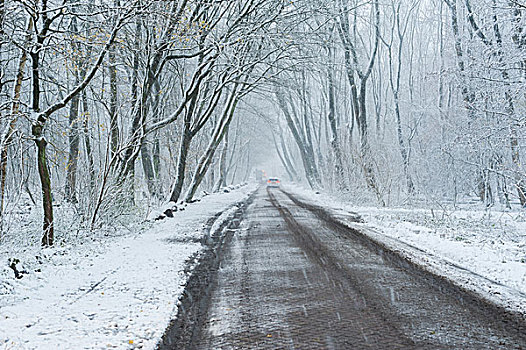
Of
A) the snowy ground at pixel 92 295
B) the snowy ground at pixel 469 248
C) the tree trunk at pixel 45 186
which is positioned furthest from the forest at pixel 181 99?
the snowy ground at pixel 469 248

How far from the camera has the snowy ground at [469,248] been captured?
229 inches

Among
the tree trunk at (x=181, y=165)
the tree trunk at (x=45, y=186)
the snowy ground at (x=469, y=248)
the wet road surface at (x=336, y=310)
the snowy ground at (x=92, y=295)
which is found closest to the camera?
the wet road surface at (x=336, y=310)

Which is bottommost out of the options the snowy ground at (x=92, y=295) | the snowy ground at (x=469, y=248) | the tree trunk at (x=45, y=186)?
the snowy ground at (x=469, y=248)

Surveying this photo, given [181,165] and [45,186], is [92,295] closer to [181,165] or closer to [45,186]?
[45,186]

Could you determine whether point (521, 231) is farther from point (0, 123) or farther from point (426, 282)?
point (0, 123)

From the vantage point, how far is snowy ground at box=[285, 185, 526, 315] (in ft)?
19.1

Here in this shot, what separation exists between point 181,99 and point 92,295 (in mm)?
13879

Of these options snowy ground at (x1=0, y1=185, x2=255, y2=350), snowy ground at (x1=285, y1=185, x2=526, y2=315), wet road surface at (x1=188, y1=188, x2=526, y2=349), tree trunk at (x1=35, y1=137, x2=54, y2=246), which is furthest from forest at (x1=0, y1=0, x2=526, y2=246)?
wet road surface at (x1=188, y1=188, x2=526, y2=349)

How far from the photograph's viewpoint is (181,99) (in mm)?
18406

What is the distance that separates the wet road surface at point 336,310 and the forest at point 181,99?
474 cm

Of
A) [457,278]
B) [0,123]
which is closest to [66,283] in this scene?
[0,123]

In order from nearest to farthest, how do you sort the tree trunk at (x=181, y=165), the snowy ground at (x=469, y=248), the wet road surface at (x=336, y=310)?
the wet road surface at (x=336, y=310) → the snowy ground at (x=469, y=248) → the tree trunk at (x=181, y=165)

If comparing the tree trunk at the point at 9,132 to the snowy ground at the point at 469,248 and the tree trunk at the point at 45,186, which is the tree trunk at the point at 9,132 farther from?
the snowy ground at the point at 469,248

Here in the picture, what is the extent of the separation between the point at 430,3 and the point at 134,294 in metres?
31.8
